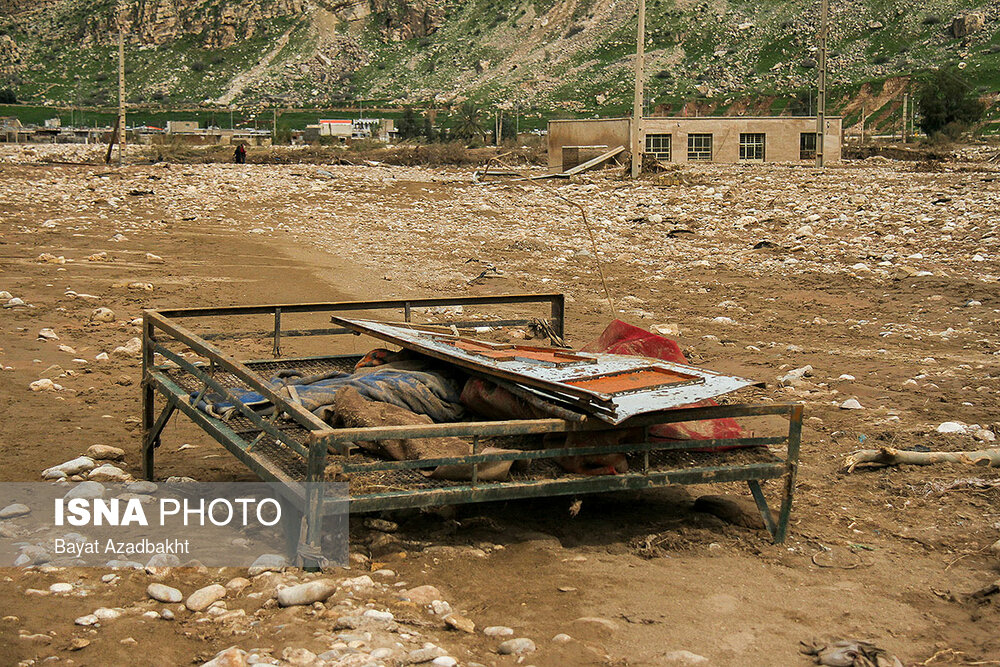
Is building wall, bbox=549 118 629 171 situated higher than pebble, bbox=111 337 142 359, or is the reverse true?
building wall, bbox=549 118 629 171

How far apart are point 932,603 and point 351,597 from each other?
2065mm

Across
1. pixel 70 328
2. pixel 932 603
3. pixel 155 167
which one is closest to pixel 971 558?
pixel 932 603

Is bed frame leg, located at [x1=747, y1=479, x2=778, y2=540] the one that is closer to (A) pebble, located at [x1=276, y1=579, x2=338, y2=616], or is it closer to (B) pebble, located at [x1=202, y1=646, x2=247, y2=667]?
(A) pebble, located at [x1=276, y1=579, x2=338, y2=616]

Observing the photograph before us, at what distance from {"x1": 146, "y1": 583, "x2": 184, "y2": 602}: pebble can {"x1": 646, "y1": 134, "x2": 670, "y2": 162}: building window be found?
31.4 meters

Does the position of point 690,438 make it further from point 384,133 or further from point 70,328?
point 384,133

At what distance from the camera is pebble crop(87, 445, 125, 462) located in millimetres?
5035

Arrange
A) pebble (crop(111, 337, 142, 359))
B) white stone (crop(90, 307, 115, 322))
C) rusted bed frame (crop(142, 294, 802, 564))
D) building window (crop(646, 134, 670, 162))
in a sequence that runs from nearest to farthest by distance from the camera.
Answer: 1. rusted bed frame (crop(142, 294, 802, 564))
2. pebble (crop(111, 337, 142, 359))
3. white stone (crop(90, 307, 115, 322))
4. building window (crop(646, 134, 670, 162))

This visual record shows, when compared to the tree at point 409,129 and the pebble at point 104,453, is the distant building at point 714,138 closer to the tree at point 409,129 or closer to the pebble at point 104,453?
the tree at point 409,129

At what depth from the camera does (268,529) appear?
403 cm

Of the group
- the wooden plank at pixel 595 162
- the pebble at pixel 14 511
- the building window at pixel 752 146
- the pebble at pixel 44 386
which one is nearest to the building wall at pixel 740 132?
the building window at pixel 752 146

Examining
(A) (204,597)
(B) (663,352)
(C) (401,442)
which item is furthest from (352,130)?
(A) (204,597)

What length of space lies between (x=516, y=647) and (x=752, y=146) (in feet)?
110

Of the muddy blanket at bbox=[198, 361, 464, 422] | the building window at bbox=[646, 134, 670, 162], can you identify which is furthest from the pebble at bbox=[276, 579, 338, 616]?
the building window at bbox=[646, 134, 670, 162]

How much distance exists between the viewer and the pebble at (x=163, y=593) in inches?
131
